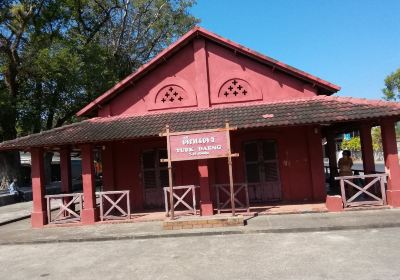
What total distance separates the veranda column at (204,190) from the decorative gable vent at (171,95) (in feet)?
9.53

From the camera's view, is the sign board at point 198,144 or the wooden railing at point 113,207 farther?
the wooden railing at point 113,207

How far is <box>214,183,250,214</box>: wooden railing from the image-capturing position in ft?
39.4

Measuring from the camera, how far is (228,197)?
13.1 metres

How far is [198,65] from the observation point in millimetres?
13617

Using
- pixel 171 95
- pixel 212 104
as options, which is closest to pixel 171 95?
pixel 171 95

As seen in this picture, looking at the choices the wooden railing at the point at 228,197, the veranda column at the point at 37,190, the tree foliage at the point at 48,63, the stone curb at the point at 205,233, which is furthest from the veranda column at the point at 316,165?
the tree foliage at the point at 48,63

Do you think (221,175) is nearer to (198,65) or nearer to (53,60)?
(198,65)

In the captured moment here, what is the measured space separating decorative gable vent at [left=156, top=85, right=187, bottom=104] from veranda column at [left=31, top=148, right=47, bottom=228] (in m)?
4.32

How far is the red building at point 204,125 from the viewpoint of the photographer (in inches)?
494

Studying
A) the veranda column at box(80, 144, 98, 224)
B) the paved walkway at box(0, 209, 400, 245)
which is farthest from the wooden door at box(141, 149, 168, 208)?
the paved walkway at box(0, 209, 400, 245)

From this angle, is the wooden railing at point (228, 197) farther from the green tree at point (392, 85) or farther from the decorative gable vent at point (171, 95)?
the green tree at point (392, 85)

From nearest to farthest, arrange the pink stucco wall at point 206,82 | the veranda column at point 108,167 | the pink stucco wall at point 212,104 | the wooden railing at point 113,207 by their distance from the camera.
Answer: the wooden railing at point 113,207 < the pink stucco wall at point 212,104 < the pink stucco wall at point 206,82 < the veranda column at point 108,167

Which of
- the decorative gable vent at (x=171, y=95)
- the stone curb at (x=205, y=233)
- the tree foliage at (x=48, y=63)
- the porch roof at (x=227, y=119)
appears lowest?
the stone curb at (x=205, y=233)

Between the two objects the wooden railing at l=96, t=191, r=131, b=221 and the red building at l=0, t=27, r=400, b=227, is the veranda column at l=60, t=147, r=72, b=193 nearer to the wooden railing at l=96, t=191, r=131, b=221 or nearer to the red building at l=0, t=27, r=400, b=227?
the red building at l=0, t=27, r=400, b=227
